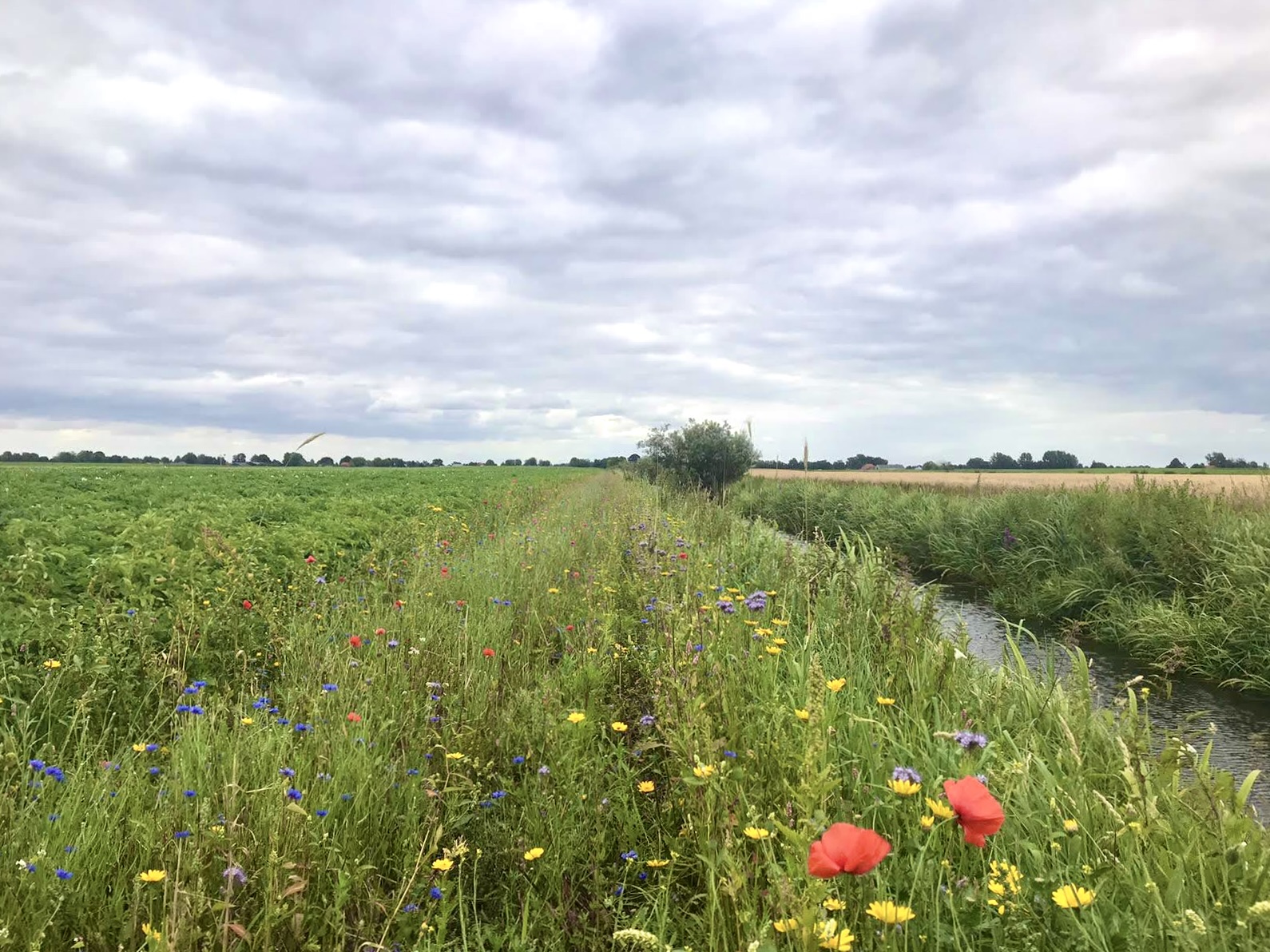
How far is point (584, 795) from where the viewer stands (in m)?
2.86

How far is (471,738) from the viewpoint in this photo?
3312mm

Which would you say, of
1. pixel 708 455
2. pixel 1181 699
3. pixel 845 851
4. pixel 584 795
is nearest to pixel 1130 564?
pixel 1181 699

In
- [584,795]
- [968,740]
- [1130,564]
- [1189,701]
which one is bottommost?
[1189,701]

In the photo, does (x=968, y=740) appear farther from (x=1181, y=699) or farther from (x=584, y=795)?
(x=1181, y=699)

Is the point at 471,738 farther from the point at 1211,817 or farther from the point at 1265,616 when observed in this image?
the point at 1265,616

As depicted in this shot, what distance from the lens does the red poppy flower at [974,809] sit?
1.41 metres

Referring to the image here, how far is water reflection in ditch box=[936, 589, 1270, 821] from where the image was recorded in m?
5.41

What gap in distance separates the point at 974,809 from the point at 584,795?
181 cm

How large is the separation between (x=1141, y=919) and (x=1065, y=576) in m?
11.4

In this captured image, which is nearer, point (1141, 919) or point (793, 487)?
point (1141, 919)

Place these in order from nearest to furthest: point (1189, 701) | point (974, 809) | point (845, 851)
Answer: point (845, 851) < point (974, 809) < point (1189, 701)

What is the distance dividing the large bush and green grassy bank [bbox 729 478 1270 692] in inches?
491

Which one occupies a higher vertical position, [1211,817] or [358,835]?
[1211,817]

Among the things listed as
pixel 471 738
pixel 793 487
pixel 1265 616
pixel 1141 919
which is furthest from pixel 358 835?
pixel 793 487
